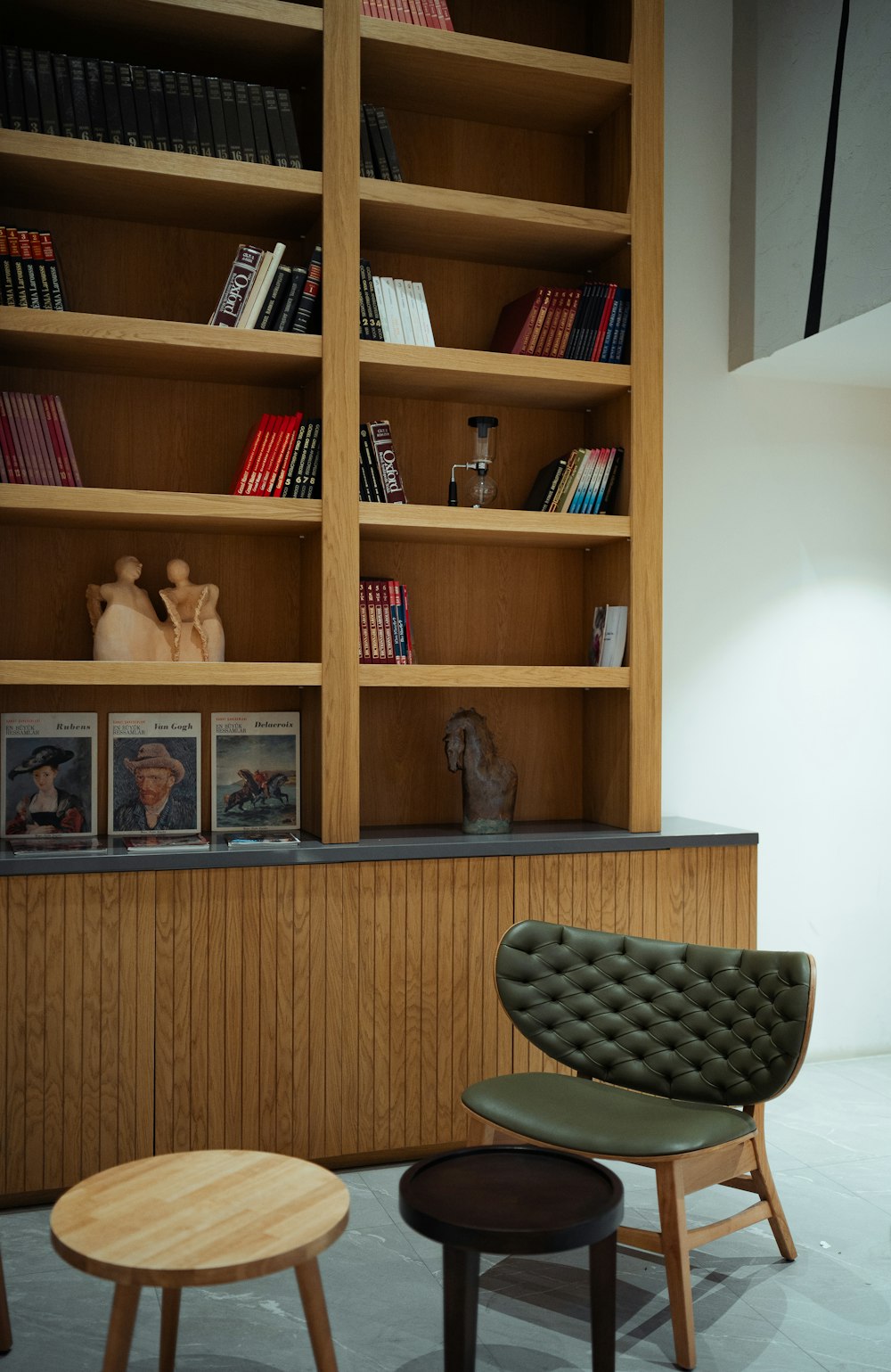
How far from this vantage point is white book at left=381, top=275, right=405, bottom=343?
3.27 metres

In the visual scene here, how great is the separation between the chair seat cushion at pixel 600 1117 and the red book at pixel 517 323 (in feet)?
6.72

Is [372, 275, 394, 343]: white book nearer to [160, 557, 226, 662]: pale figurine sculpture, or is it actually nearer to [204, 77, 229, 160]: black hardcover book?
[204, 77, 229, 160]: black hardcover book

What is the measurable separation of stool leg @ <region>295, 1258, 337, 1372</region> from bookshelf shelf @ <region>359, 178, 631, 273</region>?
2.59 metres

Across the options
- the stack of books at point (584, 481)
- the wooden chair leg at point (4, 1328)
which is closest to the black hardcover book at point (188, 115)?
the stack of books at point (584, 481)

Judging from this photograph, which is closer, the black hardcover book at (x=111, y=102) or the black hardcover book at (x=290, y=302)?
the black hardcover book at (x=111, y=102)

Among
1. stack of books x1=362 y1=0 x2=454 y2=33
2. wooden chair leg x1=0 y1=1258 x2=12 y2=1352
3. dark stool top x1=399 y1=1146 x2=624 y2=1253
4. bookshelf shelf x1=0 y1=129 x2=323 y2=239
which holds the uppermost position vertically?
stack of books x1=362 y1=0 x2=454 y2=33

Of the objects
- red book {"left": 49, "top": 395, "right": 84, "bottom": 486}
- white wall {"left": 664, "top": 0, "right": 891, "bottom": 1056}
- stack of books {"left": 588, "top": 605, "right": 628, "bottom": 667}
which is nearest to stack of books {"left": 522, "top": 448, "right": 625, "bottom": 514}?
stack of books {"left": 588, "top": 605, "right": 628, "bottom": 667}

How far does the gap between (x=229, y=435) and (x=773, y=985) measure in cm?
210

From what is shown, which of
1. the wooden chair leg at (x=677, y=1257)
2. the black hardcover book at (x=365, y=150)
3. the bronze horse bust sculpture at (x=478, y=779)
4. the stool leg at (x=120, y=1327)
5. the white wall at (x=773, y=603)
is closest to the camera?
the stool leg at (x=120, y=1327)

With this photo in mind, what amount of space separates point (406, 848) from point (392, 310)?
148 cm

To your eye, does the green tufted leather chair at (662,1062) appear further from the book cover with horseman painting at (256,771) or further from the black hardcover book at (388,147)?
the black hardcover book at (388,147)

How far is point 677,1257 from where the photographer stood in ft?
7.30

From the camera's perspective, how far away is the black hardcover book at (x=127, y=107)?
3.03 metres

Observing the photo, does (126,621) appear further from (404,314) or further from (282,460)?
(404,314)
